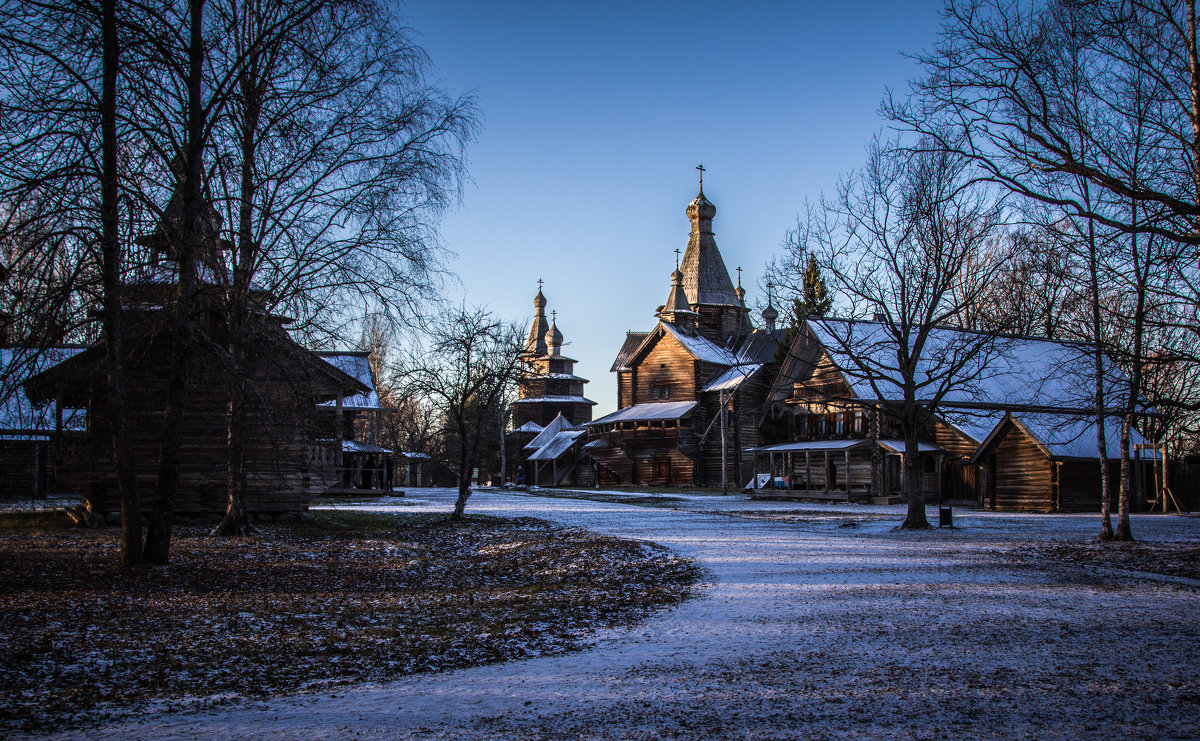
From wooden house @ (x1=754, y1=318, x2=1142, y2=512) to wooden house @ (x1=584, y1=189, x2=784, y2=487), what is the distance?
6.39 meters

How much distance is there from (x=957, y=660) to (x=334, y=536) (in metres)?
17.4

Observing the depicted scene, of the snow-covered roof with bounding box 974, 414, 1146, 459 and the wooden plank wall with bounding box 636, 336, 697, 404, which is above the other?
the wooden plank wall with bounding box 636, 336, 697, 404

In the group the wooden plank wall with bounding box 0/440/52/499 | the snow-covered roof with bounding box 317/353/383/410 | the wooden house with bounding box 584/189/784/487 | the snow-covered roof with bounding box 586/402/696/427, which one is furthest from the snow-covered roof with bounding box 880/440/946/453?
the wooden plank wall with bounding box 0/440/52/499

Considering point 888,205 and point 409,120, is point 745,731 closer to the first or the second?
point 409,120

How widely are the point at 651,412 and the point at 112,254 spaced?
163 feet

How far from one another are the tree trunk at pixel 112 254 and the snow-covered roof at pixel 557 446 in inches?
2143

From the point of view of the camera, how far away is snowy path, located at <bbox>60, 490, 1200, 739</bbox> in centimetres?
617

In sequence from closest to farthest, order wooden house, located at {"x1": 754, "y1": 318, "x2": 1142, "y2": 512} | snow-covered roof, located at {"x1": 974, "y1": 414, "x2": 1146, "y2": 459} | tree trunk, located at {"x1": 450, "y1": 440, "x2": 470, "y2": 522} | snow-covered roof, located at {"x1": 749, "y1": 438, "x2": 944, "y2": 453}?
tree trunk, located at {"x1": 450, "y1": 440, "x2": 470, "y2": 522} < snow-covered roof, located at {"x1": 974, "y1": 414, "x2": 1146, "y2": 459} < wooden house, located at {"x1": 754, "y1": 318, "x2": 1142, "y2": 512} < snow-covered roof, located at {"x1": 749, "y1": 438, "x2": 944, "y2": 453}

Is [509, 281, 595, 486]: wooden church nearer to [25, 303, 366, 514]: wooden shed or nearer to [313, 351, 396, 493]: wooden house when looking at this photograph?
[313, 351, 396, 493]: wooden house

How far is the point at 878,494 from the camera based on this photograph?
41125mm

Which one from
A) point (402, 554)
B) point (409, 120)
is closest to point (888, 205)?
point (409, 120)

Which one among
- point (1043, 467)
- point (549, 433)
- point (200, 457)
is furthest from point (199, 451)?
point (549, 433)

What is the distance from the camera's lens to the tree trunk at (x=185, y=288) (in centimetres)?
1342

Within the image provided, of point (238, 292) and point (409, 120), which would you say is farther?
point (409, 120)
